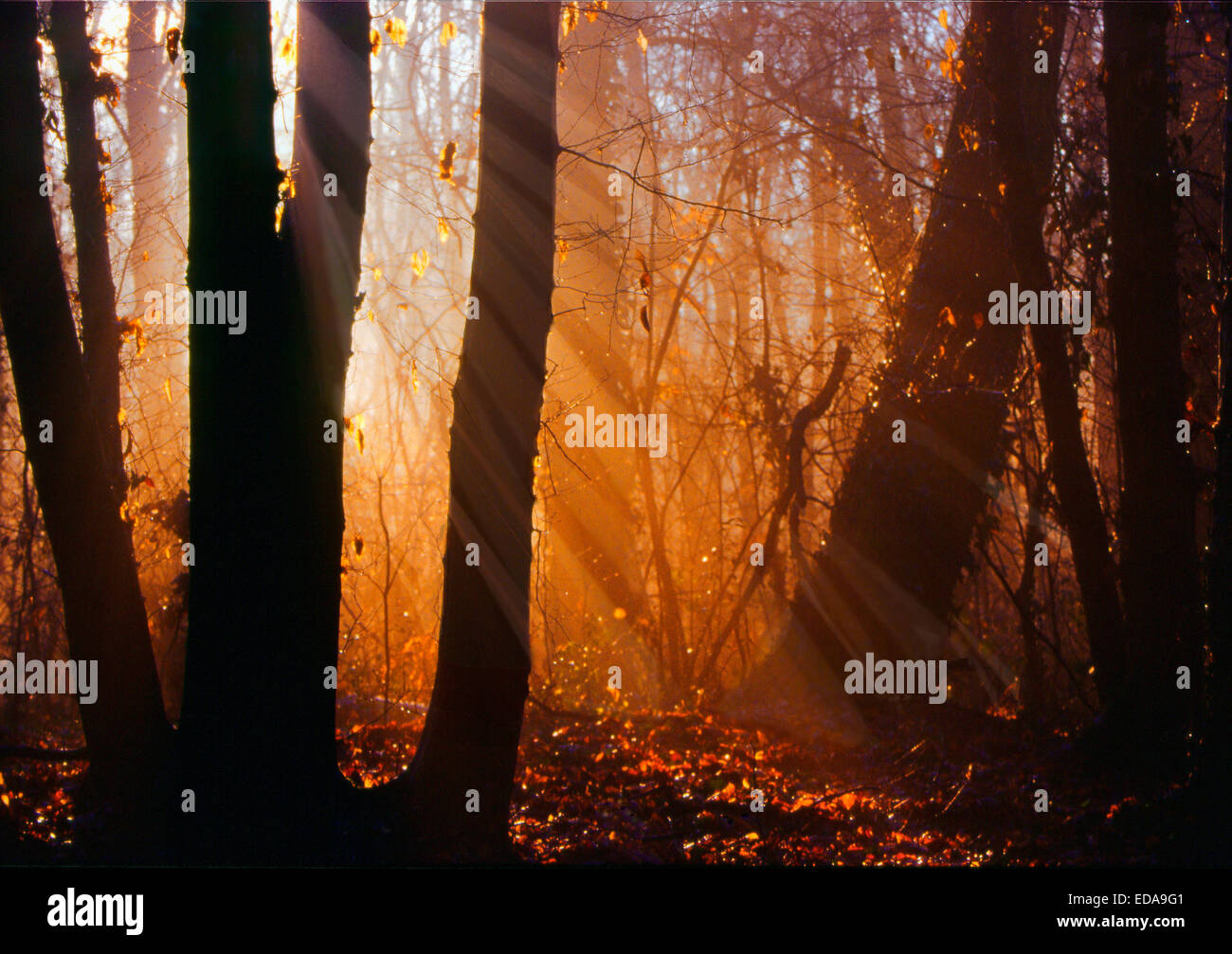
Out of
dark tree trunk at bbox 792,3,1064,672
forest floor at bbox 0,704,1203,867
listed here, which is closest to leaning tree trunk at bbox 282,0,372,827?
forest floor at bbox 0,704,1203,867

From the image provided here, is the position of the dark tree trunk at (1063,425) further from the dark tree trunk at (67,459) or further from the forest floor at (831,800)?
the dark tree trunk at (67,459)

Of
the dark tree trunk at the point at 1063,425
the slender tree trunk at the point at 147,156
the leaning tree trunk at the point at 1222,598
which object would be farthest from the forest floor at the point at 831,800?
the slender tree trunk at the point at 147,156

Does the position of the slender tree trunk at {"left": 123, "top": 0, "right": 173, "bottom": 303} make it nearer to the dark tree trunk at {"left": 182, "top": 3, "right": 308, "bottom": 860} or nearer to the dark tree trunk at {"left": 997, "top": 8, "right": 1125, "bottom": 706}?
the dark tree trunk at {"left": 182, "top": 3, "right": 308, "bottom": 860}

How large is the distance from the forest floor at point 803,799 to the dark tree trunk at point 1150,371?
0.93m

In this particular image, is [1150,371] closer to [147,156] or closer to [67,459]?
[67,459]

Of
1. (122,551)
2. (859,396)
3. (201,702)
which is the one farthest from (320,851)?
(859,396)

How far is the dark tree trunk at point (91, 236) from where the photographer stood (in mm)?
7051

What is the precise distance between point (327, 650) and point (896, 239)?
7.98 m

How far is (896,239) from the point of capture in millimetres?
10188

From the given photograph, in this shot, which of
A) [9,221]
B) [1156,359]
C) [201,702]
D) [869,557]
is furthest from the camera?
[869,557]

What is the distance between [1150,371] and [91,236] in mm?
7467

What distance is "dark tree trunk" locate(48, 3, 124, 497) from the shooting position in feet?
23.1

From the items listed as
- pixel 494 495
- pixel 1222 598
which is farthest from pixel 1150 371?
pixel 494 495
